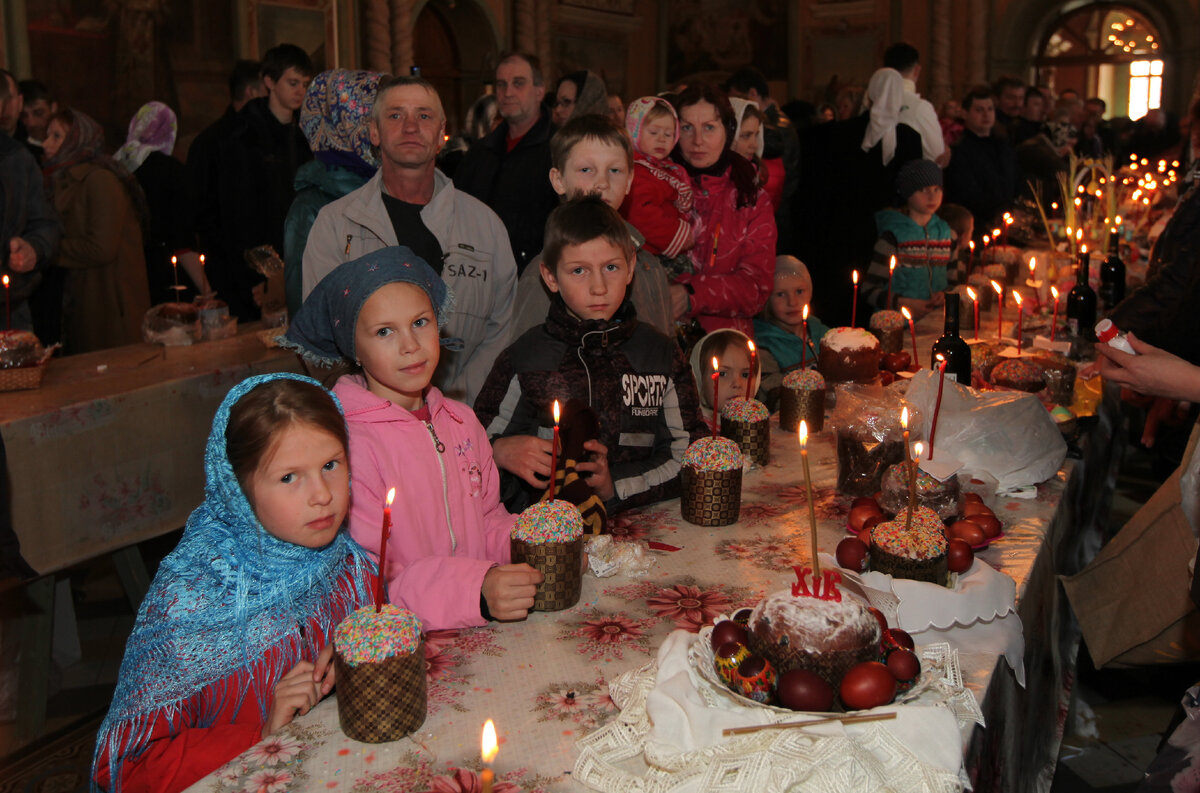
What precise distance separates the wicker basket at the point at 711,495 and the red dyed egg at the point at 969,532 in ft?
1.56

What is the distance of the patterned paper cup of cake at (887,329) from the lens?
3.83 metres

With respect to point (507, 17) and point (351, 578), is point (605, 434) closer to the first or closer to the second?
point (351, 578)

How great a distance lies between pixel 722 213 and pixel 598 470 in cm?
199

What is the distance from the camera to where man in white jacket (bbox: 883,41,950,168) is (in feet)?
20.6

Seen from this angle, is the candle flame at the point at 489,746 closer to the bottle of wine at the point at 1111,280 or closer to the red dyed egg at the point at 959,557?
the red dyed egg at the point at 959,557

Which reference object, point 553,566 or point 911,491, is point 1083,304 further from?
point 553,566

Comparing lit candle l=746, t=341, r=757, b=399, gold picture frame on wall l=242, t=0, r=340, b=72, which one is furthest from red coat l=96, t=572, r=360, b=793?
gold picture frame on wall l=242, t=0, r=340, b=72

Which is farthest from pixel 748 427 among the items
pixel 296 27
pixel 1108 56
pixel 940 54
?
pixel 1108 56

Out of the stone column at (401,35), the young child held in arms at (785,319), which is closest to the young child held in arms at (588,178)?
the young child held in arms at (785,319)

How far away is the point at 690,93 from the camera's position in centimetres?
413

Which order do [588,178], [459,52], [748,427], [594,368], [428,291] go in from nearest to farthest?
[428,291] < [594,368] < [748,427] < [588,178] < [459,52]

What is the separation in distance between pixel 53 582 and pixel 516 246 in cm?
216

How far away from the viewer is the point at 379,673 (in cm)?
144

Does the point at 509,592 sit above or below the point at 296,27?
below
